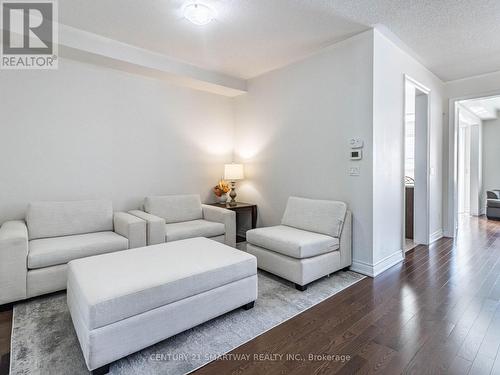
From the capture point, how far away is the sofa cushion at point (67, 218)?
2854 mm

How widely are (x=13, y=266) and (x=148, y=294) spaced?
1.46 metres

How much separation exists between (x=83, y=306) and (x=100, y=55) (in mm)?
2719

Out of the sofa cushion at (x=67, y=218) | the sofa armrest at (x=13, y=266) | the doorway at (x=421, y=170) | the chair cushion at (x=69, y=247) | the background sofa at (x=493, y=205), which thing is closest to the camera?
the sofa armrest at (x=13, y=266)

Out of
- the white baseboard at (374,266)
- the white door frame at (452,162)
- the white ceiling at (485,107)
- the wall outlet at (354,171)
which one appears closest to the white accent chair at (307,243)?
the white baseboard at (374,266)

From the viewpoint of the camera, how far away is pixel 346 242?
10.1 ft

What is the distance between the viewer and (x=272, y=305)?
238cm

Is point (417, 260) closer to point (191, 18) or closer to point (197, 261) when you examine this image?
point (197, 261)

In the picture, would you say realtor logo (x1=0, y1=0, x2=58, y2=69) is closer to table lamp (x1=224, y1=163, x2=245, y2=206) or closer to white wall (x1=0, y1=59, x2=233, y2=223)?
white wall (x1=0, y1=59, x2=233, y2=223)

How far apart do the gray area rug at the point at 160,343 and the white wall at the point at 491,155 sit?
23.8 ft

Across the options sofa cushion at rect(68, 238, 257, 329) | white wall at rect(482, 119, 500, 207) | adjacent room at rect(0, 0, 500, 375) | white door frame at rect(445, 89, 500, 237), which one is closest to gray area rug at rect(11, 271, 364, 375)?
adjacent room at rect(0, 0, 500, 375)

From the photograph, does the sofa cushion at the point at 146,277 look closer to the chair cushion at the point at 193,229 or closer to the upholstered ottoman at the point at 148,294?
the upholstered ottoman at the point at 148,294

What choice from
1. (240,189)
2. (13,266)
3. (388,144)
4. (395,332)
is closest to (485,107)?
(388,144)

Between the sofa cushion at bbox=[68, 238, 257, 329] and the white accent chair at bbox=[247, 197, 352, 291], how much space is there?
0.60 metres

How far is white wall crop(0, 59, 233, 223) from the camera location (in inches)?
118
